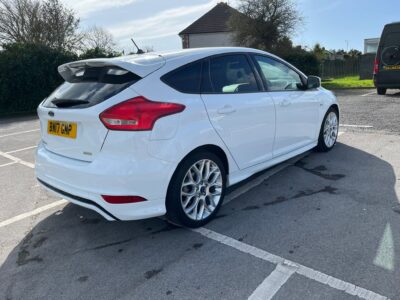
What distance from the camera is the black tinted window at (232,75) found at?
12.0 ft

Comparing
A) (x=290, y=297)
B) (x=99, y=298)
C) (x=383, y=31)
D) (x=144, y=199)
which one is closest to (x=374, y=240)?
(x=290, y=297)

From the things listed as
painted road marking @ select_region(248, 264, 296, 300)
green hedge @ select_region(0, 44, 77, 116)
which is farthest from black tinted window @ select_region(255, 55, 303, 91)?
green hedge @ select_region(0, 44, 77, 116)

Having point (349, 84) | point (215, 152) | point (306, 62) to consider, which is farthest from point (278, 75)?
point (306, 62)

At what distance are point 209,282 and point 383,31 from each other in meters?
12.3

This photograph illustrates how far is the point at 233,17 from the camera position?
2469 centimetres

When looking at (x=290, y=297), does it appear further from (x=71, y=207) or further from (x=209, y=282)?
Result: (x=71, y=207)

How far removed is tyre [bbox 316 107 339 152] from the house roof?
34.7m

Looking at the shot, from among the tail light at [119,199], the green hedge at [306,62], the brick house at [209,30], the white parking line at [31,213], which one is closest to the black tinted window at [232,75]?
the tail light at [119,199]

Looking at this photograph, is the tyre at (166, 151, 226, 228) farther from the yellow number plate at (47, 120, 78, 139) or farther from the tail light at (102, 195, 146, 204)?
the yellow number plate at (47, 120, 78, 139)

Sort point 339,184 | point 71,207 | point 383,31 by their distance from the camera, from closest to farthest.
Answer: point 71,207 → point 339,184 → point 383,31

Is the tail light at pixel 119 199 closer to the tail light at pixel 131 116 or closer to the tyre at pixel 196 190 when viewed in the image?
the tyre at pixel 196 190

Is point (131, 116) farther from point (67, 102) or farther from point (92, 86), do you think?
point (67, 102)

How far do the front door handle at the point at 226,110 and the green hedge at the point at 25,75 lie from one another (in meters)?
13.0

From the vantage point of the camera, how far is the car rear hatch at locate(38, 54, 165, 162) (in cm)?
298
